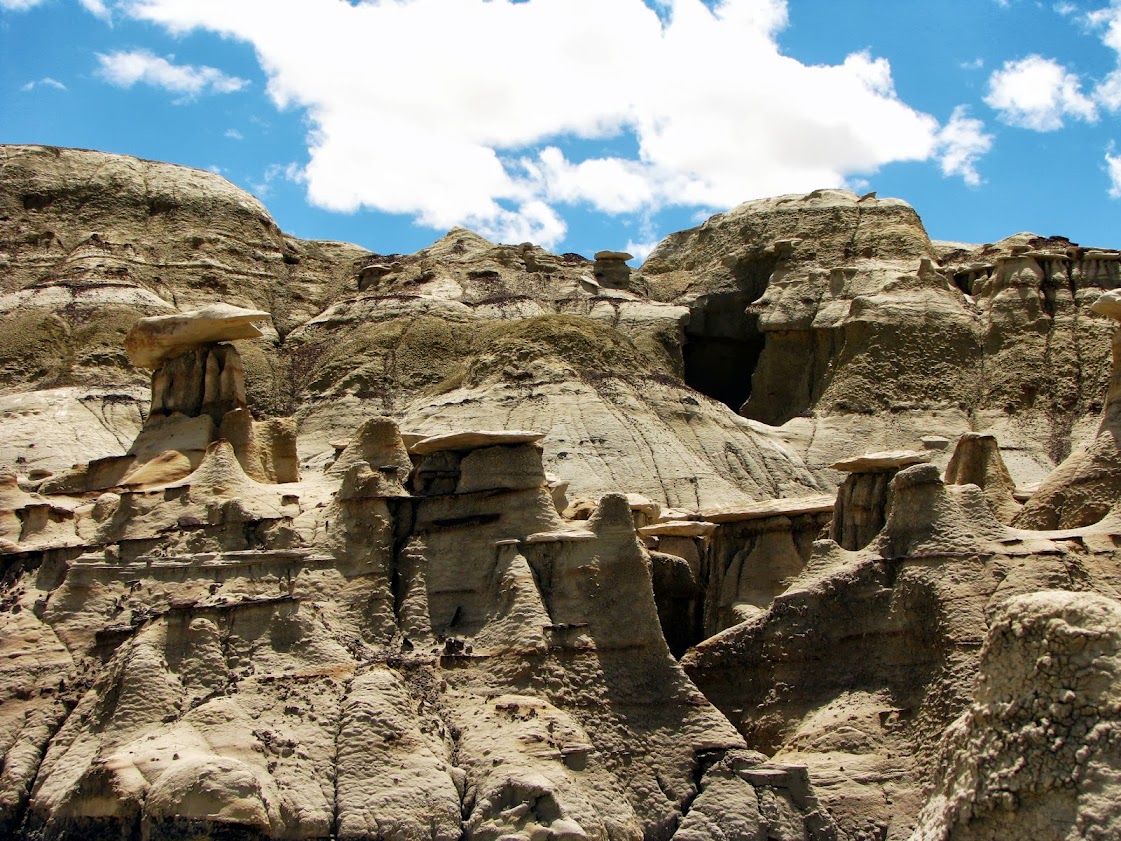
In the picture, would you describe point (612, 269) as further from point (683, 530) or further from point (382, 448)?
point (382, 448)

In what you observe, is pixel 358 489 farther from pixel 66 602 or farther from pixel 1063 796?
pixel 1063 796

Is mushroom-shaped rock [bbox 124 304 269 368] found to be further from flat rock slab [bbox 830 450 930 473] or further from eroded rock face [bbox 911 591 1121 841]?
eroded rock face [bbox 911 591 1121 841]

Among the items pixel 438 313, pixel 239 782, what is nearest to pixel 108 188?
pixel 438 313

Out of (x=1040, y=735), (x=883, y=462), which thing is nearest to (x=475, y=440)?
(x=883, y=462)

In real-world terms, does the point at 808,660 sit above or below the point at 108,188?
below

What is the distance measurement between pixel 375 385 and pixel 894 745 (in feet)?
120

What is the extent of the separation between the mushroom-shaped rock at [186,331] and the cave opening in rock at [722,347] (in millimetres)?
37542

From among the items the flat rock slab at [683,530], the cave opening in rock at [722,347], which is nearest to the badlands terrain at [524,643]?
the flat rock slab at [683,530]

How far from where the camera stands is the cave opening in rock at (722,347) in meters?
75.9

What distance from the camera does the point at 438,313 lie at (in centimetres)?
6788

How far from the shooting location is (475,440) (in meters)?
32.7

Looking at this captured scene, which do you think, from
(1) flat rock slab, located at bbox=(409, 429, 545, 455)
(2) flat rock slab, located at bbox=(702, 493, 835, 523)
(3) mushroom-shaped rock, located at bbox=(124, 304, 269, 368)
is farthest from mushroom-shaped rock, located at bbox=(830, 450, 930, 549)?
(3) mushroom-shaped rock, located at bbox=(124, 304, 269, 368)

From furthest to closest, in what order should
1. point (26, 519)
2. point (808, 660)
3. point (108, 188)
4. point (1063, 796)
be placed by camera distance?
point (108, 188)
point (26, 519)
point (808, 660)
point (1063, 796)

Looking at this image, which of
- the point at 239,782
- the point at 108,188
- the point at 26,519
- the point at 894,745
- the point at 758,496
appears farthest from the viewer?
the point at 108,188
